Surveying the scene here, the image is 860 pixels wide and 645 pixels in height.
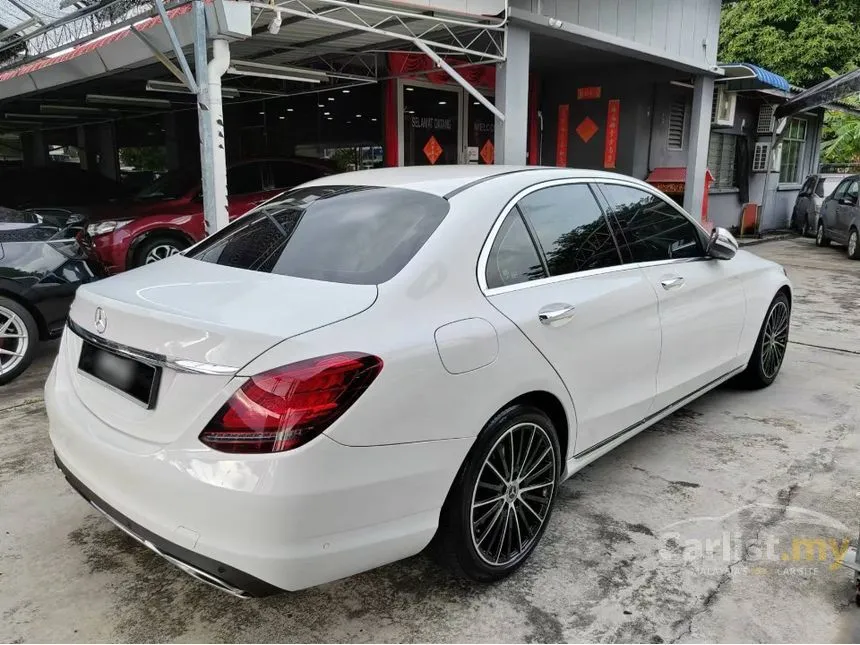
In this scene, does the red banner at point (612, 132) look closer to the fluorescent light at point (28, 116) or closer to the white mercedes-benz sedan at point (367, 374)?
the white mercedes-benz sedan at point (367, 374)

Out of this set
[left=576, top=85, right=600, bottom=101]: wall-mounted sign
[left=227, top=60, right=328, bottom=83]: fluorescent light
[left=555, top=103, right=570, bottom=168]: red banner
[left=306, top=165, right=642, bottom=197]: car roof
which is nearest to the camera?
[left=306, top=165, right=642, bottom=197]: car roof

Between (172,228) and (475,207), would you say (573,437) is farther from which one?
(172,228)

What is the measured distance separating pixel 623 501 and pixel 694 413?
1.47 metres

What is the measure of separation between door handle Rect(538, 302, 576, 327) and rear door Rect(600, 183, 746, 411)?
73cm

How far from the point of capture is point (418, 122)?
12266 mm

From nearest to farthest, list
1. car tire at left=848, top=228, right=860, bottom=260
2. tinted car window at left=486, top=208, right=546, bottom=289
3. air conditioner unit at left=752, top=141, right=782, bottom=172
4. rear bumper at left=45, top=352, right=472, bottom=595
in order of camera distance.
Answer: rear bumper at left=45, top=352, right=472, bottom=595 → tinted car window at left=486, top=208, right=546, bottom=289 → car tire at left=848, top=228, right=860, bottom=260 → air conditioner unit at left=752, top=141, right=782, bottom=172

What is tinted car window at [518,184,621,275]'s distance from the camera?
295cm

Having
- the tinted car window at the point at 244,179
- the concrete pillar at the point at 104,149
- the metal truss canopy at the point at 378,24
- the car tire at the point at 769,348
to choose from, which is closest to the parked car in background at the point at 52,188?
the tinted car window at the point at 244,179

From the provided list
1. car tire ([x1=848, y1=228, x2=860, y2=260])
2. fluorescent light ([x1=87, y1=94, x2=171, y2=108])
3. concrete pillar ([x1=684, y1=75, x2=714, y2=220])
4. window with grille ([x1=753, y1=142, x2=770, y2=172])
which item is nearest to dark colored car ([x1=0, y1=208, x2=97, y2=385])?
fluorescent light ([x1=87, y1=94, x2=171, y2=108])

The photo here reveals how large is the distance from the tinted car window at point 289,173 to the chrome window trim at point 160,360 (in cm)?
711

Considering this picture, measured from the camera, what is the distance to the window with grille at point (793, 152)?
1798cm

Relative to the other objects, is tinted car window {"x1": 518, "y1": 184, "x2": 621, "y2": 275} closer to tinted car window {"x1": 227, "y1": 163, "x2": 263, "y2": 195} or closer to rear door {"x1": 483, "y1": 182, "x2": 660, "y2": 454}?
rear door {"x1": 483, "y1": 182, "x2": 660, "y2": 454}

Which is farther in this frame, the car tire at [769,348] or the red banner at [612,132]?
the red banner at [612,132]

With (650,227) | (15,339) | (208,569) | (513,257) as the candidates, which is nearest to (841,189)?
(650,227)
